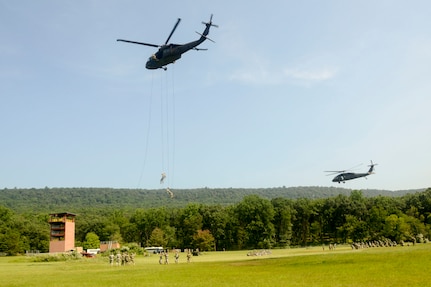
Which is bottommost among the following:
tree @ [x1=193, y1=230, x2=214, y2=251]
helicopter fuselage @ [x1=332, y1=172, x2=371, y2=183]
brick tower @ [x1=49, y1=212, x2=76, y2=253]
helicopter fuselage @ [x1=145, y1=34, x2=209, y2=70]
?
tree @ [x1=193, y1=230, x2=214, y2=251]

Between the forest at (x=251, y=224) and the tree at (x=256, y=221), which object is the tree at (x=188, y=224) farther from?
the tree at (x=256, y=221)

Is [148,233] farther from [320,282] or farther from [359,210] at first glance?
[320,282]

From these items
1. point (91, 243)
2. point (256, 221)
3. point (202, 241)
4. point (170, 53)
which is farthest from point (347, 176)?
point (91, 243)

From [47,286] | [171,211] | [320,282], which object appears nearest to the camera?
[320,282]

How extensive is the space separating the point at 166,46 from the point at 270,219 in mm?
85179

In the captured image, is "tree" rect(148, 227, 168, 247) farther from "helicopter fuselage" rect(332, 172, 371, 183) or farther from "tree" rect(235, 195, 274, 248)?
"helicopter fuselage" rect(332, 172, 371, 183)

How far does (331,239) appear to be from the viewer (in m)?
121

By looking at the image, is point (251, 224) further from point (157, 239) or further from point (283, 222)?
point (157, 239)

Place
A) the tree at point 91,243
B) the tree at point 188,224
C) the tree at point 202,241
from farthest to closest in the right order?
1. the tree at point 188,224
2. the tree at point 91,243
3. the tree at point 202,241

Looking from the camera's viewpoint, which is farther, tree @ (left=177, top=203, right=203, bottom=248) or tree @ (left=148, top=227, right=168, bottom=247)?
tree @ (left=177, top=203, right=203, bottom=248)

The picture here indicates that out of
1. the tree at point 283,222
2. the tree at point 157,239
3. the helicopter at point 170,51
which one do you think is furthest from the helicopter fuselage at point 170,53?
the tree at point 283,222

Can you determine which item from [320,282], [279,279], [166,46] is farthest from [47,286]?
[166,46]

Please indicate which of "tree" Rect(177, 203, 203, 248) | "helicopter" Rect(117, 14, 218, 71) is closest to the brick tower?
"tree" Rect(177, 203, 203, 248)

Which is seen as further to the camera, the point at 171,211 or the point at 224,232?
the point at 171,211
